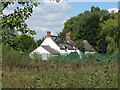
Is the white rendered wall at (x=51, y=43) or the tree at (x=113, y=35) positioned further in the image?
the white rendered wall at (x=51, y=43)

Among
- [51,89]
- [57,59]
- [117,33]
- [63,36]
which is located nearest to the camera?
[51,89]

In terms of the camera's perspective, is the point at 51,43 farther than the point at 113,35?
Yes

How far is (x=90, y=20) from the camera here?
155 feet

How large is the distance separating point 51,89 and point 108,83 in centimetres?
132

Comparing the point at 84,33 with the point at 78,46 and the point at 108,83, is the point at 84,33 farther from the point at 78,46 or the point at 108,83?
the point at 108,83

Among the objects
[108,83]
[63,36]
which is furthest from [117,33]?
[63,36]

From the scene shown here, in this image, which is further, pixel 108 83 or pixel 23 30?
pixel 108 83

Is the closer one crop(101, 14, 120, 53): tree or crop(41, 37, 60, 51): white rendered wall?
crop(101, 14, 120, 53): tree

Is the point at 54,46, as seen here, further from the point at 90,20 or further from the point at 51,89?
the point at 51,89

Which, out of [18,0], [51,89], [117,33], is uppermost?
[117,33]

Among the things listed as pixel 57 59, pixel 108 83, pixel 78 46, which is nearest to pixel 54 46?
pixel 78 46

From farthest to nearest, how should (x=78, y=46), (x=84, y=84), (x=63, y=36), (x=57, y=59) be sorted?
1. (x=63, y=36)
2. (x=78, y=46)
3. (x=57, y=59)
4. (x=84, y=84)

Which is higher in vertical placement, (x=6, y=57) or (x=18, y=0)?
(x=18, y=0)

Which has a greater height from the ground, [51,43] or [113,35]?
[51,43]
